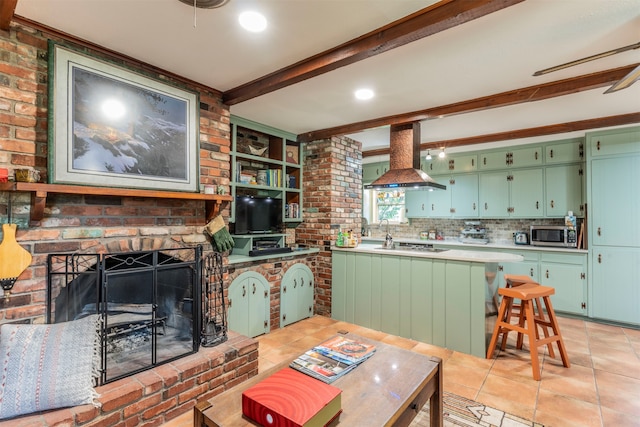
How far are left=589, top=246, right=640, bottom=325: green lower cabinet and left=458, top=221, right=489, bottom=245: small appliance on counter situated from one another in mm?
1426

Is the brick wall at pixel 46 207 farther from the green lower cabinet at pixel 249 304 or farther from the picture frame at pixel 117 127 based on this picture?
the green lower cabinet at pixel 249 304

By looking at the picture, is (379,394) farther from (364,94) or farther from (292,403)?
(364,94)

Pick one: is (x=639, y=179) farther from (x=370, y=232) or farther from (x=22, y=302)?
(x=22, y=302)

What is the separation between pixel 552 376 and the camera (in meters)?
2.51

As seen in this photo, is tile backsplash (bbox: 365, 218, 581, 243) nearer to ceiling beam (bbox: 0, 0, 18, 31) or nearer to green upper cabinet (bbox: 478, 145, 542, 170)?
green upper cabinet (bbox: 478, 145, 542, 170)

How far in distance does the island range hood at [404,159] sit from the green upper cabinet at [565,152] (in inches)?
85.9

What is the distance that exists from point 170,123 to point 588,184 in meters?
4.76

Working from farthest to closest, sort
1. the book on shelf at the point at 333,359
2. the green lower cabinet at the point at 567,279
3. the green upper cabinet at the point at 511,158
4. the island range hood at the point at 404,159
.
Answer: the green upper cabinet at the point at 511,158, the green lower cabinet at the point at 567,279, the island range hood at the point at 404,159, the book on shelf at the point at 333,359

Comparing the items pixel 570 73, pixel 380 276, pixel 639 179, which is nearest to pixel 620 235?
pixel 639 179

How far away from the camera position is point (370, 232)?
6.25 metres

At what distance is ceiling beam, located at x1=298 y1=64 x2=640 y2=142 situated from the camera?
2.34m

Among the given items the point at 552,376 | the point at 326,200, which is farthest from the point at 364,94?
the point at 552,376

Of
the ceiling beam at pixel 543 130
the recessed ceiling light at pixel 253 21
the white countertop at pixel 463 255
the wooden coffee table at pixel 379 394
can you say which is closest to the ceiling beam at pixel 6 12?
the recessed ceiling light at pixel 253 21

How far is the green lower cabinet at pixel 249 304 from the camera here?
3.05 meters
